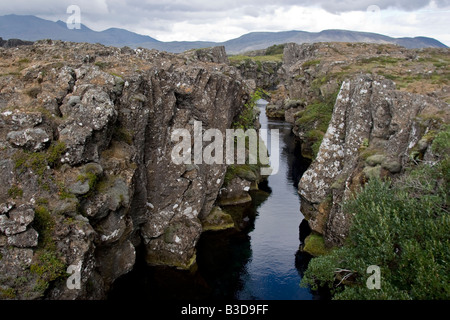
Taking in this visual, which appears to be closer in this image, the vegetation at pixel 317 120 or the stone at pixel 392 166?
the stone at pixel 392 166

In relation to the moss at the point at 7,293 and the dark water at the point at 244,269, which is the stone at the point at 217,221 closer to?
the dark water at the point at 244,269

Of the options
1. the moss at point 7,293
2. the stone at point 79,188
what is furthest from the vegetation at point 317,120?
the moss at point 7,293

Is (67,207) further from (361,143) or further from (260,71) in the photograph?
(260,71)

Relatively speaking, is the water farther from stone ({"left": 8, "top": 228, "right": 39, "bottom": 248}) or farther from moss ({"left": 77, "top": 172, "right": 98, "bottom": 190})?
stone ({"left": 8, "top": 228, "right": 39, "bottom": 248})

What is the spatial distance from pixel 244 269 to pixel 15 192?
2050 centimetres

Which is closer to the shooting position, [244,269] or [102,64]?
[244,269]

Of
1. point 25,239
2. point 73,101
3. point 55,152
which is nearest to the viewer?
point 25,239

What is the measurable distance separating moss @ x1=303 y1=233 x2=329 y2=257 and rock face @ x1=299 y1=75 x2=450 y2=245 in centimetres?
83

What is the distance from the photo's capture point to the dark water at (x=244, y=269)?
1191 inches

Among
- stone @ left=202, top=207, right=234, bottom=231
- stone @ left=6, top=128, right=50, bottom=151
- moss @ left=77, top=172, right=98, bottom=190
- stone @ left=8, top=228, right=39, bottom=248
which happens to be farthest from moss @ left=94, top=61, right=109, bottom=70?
stone @ left=202, top=207, right=234, bottom=231

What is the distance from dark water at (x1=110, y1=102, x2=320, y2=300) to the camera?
30.2 meters

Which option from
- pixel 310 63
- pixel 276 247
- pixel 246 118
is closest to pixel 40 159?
pixel 276 247

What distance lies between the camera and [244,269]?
33906mm

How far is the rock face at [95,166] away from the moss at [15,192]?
0.06 m
